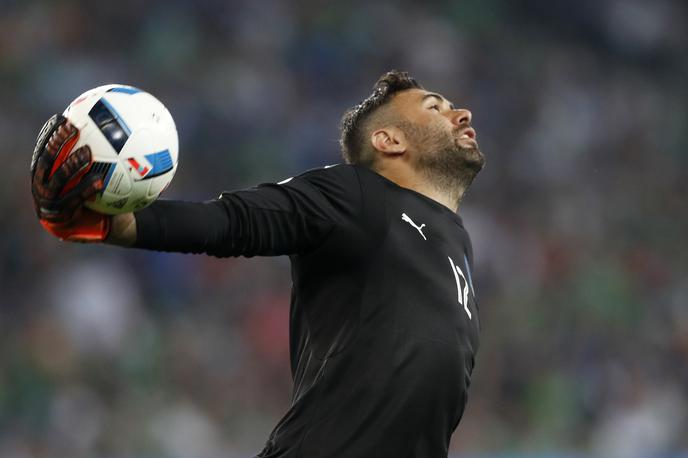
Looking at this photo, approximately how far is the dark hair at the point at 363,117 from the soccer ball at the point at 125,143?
1.17 metres

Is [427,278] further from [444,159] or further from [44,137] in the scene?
[44,137]

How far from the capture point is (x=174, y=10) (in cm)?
1186

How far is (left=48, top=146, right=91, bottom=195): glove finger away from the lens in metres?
2.90

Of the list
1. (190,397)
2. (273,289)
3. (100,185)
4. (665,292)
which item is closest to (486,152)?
(665,292)

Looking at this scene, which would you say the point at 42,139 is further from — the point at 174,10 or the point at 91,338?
the point at 174,10

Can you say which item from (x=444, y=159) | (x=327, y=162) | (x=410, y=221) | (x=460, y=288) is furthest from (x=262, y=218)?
(x=327, y=162)

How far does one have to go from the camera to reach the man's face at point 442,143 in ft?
13.3

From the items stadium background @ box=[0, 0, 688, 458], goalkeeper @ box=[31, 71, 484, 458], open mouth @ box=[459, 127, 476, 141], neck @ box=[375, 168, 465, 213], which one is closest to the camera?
goalkeeper @ box=[31, 71, 484, 458]

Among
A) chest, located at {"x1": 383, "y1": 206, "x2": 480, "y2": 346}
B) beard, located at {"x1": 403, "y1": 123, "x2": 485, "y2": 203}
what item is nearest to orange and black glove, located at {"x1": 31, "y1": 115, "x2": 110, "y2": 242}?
chest, located at {"x1": 383, "y1": 206, "x2": 480, "y2": 346}

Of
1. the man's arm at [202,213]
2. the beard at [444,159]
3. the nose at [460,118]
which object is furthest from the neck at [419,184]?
the man's arm at [202,213]

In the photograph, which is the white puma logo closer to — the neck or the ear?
the neck

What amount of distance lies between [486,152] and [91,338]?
488 centimetres

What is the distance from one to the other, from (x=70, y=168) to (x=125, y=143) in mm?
181

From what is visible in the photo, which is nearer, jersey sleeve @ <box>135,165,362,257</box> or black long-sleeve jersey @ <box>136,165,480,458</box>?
jersey sleeve @ <box>135,165,362,257</box>
